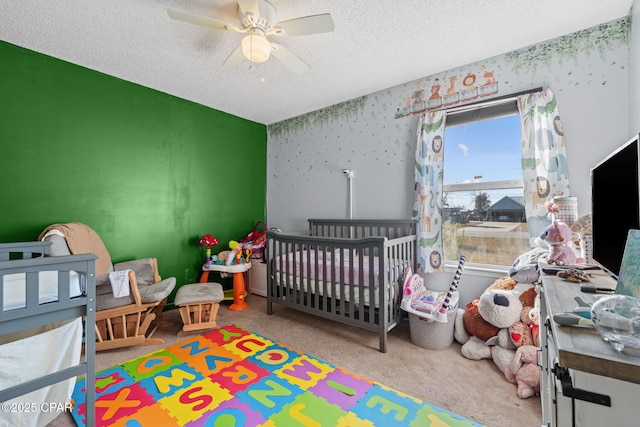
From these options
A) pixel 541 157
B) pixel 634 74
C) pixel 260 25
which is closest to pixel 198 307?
pixel 260 25

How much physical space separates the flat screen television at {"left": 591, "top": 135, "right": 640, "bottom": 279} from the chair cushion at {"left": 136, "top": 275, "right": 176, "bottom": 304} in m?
2.74

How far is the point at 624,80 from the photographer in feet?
6.07

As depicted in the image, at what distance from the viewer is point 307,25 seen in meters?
1.60

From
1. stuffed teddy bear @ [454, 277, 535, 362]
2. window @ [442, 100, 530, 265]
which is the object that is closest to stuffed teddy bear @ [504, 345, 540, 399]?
stuffed teddy bear @ [454, 277, 535, 362]

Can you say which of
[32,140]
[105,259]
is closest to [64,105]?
[32,140]

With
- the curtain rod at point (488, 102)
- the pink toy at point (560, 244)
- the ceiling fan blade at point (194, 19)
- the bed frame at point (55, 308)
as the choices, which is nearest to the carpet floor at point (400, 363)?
the bed frame at point (55, 308)

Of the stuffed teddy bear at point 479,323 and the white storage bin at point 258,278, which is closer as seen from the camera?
the stuffed teddy bear at point 479,323

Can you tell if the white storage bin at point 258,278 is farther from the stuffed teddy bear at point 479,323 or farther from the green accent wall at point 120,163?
the stuffed teddy bear at point 479,323

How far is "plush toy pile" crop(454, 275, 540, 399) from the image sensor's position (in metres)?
1.63

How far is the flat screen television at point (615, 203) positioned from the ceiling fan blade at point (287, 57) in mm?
1788

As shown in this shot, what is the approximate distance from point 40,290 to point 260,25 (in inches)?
71.8

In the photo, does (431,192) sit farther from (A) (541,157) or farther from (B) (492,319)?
(B) (492,319)

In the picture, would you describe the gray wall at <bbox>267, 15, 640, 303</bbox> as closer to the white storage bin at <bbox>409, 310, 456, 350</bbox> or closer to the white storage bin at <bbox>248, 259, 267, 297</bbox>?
the white storage bin at <bbox>409, 310, 456, 350</bbox>

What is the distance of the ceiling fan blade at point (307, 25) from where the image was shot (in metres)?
1.53
